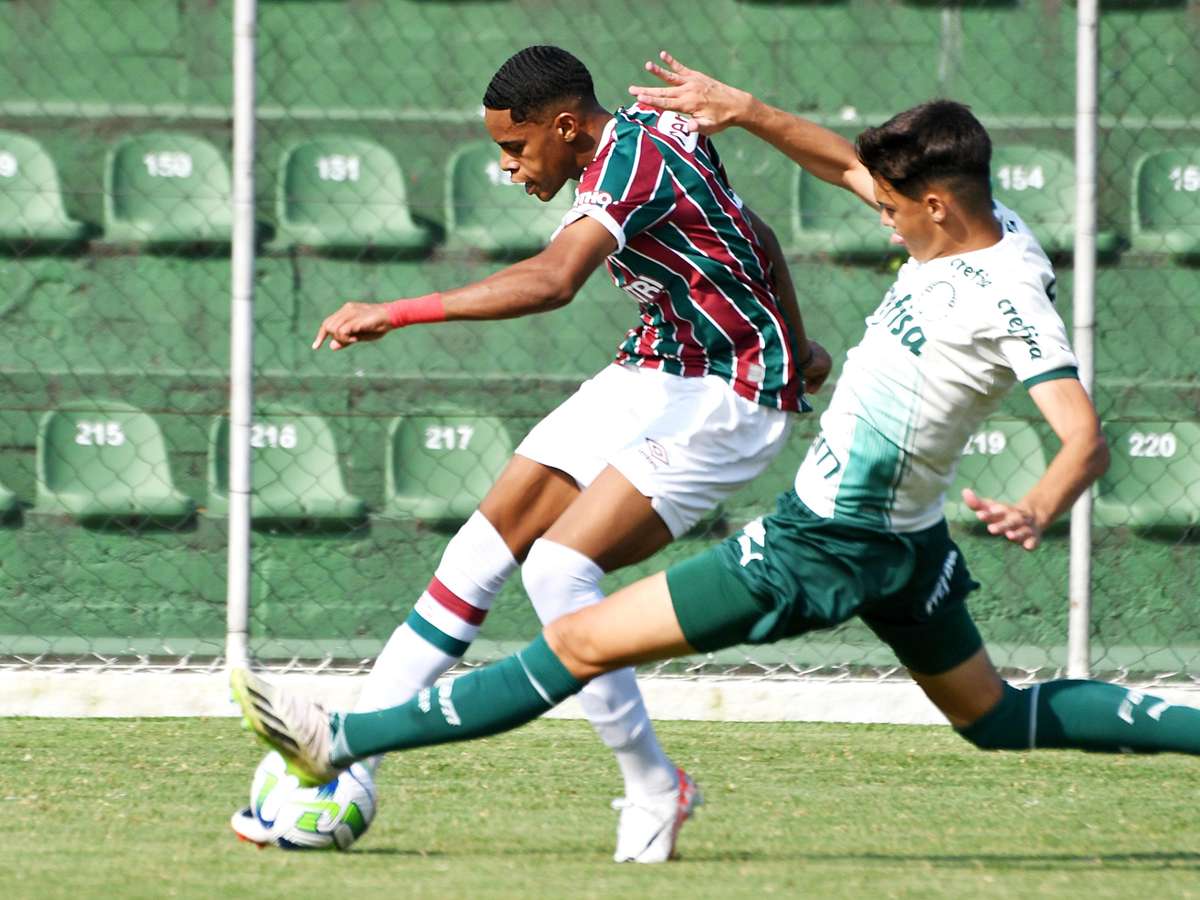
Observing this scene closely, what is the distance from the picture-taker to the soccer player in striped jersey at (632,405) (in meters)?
3.35

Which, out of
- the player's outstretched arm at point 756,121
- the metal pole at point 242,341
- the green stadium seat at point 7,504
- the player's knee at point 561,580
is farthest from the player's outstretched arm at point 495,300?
the green stadium seat at point 7,504

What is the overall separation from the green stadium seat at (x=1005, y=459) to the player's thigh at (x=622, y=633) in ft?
10.6

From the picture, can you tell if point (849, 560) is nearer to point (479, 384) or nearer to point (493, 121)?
point (493, 121)

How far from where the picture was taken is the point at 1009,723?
3.25m

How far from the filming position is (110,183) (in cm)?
630

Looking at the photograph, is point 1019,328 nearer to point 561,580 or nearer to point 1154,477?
point 561,580

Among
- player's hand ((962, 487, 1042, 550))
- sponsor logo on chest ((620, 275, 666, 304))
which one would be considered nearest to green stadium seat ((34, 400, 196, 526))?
sponsor logo on chest ((620, 275, 666, 304))

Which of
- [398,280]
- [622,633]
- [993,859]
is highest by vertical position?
[398,280]

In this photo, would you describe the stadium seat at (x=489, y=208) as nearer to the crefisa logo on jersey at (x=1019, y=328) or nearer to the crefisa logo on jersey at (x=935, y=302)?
the crefisa logo on jersey at (x=935, y=302)

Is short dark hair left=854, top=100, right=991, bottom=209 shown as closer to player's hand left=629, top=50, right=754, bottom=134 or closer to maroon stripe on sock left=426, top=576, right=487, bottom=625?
player's hand left=629, top=50, right=754, bottom=134

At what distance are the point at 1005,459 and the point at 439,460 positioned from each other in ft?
6.32

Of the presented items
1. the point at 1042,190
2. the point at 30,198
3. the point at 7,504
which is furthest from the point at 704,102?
the point at 30,198

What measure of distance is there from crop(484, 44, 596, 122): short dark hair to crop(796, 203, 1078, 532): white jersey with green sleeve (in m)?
0.84

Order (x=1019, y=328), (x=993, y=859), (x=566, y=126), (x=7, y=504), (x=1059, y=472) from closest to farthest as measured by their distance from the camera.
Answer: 1. (x=1059, y=472)
2. (x=1019, y=328)
3. (x=993, y=859)
4. (x=566, y=126)
5. (x=7, y=504)
